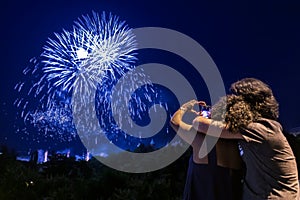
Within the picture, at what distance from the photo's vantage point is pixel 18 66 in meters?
12.4

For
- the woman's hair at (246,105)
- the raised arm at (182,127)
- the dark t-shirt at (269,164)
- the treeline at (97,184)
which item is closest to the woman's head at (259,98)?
the woman's hair at (246,105)

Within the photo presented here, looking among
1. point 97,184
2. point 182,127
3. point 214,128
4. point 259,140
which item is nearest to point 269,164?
point 259,140

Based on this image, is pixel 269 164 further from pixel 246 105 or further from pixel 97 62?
pixel 97 62

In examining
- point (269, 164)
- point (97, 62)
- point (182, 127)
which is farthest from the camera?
point (97, 62)

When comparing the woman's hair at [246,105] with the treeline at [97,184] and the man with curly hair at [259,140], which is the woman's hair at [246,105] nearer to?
the man with curly hair at [259,140]

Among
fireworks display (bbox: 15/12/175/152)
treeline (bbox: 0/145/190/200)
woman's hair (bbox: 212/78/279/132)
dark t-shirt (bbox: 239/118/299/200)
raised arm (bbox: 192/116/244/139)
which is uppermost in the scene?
fireworks display (bbox: 15/12/175/152)

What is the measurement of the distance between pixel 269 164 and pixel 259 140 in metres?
0.12

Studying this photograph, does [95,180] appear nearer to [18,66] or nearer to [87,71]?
[87,71]

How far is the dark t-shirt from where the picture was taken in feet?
4.91

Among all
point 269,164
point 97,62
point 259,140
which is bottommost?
point 269,164

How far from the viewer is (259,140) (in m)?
1.50

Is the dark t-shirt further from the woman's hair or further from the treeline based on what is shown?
the treeline

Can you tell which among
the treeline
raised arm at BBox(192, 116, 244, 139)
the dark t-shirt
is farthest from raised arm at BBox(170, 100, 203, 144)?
the treeline

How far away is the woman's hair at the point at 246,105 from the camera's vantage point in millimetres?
1581
